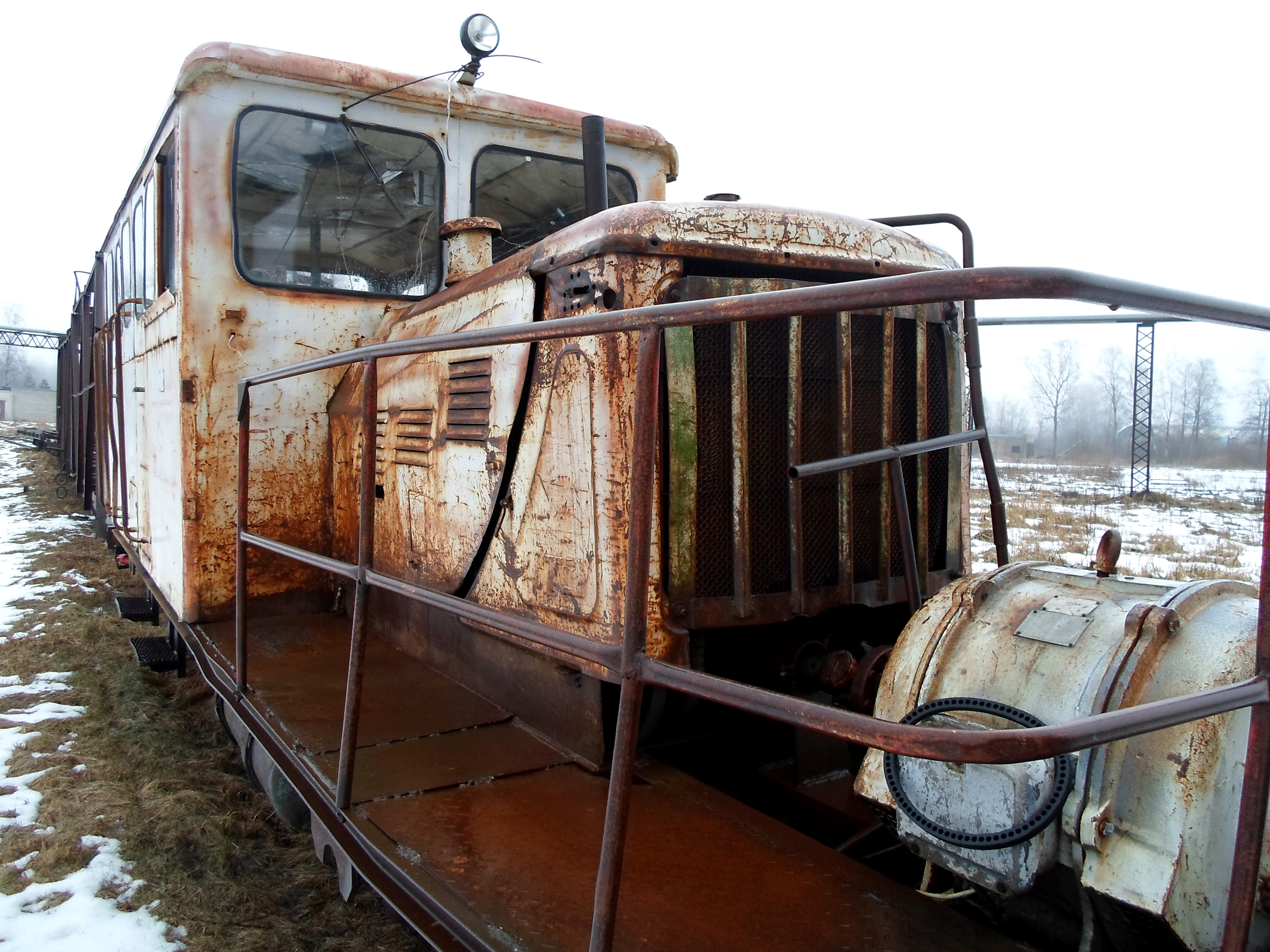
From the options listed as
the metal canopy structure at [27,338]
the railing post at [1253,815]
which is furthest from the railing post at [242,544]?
the metal canopy structure at [27,338]

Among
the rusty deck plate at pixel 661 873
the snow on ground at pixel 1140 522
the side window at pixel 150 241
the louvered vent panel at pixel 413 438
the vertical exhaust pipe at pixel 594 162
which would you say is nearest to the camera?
the rusty deck plate at pixel 661 873

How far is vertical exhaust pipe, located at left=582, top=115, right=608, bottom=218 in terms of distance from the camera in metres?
2.99

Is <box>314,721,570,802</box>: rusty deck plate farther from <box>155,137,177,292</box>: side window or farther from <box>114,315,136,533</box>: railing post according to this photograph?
<box>114,315,136,533</box>: railing post

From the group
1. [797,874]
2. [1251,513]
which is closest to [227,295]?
[797,874]

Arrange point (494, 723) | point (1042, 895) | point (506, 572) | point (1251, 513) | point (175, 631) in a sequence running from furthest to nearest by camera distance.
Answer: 1. point (1251, 513)
2. point (175, 631)
3. point (494, 723)
4. point (506, 572)
5. point (1042, 895)

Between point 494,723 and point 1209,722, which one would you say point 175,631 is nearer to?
point 494,723

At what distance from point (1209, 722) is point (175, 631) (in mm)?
4393

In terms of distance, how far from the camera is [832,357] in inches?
85.0

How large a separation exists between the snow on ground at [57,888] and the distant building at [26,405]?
57208 mm

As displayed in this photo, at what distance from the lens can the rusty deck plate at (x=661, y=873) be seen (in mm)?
1503

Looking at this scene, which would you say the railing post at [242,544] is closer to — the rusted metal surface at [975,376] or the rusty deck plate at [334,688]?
the rusty deck plate at [334,688]

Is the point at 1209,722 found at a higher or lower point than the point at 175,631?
higher

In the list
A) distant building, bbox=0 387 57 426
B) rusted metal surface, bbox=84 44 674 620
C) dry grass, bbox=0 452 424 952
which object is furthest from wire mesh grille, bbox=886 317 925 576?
distant building, bbox=0 387 57 426

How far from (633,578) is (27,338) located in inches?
2386
